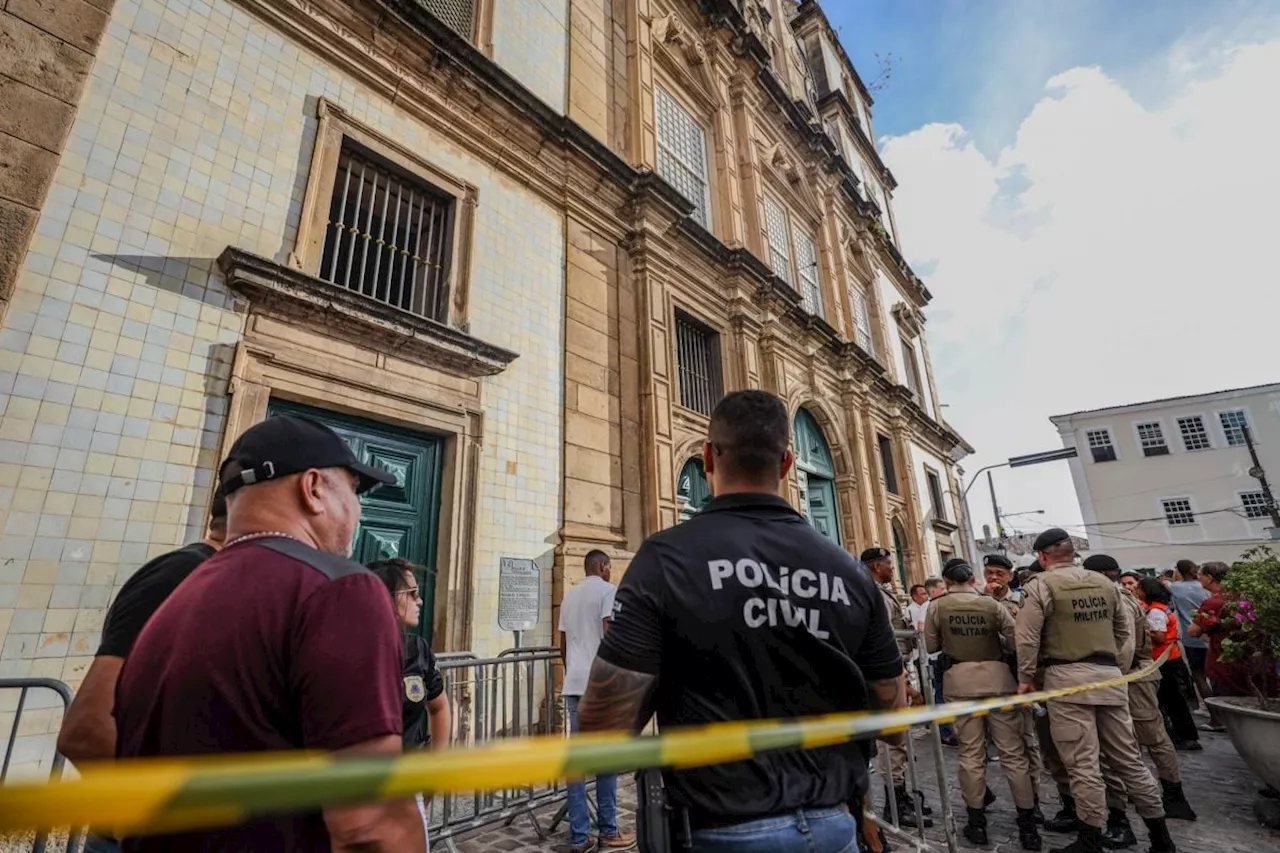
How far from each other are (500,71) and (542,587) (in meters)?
6.36

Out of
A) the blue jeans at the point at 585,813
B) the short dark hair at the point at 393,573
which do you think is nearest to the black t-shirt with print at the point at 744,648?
the short dark hair at the point at 393,573

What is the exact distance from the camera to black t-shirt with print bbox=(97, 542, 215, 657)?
1707 millimetres

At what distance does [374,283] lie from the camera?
5895 mm

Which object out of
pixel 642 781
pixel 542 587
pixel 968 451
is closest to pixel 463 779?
pixel 642 781

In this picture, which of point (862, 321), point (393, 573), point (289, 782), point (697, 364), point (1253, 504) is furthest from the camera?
point (1253, 504)

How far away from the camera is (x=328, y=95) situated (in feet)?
19.4

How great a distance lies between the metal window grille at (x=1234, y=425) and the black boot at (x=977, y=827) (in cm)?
3692

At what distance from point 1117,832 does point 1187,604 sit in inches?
206

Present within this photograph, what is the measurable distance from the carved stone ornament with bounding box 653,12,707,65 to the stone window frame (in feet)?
24.3

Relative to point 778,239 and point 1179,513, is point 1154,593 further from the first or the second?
point 1179,513

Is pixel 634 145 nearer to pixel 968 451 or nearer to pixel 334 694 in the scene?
pixel 334 694

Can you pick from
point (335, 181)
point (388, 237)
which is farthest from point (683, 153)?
point (335, 181)

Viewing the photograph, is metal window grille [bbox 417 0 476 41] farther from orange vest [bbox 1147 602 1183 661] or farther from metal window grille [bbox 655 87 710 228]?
orange vest [bbox 1147 602 1183 661]

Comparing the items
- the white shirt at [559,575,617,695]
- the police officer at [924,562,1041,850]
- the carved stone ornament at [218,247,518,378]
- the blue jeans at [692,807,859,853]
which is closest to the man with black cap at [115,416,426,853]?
the blue jeans at [692,807,859,853]
